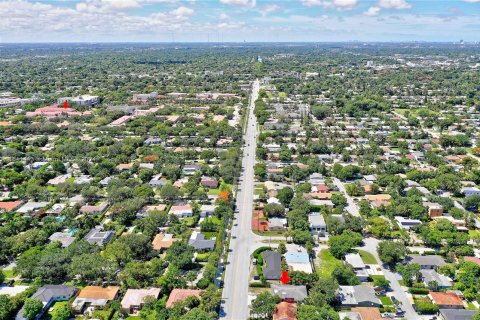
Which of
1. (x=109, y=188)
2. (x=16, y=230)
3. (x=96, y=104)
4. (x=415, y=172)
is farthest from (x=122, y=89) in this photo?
(x=415, y=172)

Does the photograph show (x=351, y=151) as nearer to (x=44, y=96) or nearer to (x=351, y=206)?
(x=351, y=206)

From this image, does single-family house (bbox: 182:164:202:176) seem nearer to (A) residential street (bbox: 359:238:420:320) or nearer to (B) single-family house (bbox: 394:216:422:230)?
(A) residential street (bbox: 359:238:420:320)

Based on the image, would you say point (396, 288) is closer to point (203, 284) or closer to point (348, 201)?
point (203, 284)

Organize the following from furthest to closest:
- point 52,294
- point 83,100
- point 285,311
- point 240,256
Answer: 1. point 83,100
2. point 240,256
3. point 52,294
4. point 285,311

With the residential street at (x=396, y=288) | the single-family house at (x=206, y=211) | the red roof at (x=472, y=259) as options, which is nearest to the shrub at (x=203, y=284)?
the single-family house at (x=206, y=211)

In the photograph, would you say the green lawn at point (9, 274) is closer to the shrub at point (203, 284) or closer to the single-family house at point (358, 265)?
the shrub at point (203, 284)

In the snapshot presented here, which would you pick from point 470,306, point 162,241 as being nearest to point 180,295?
point 162,241
